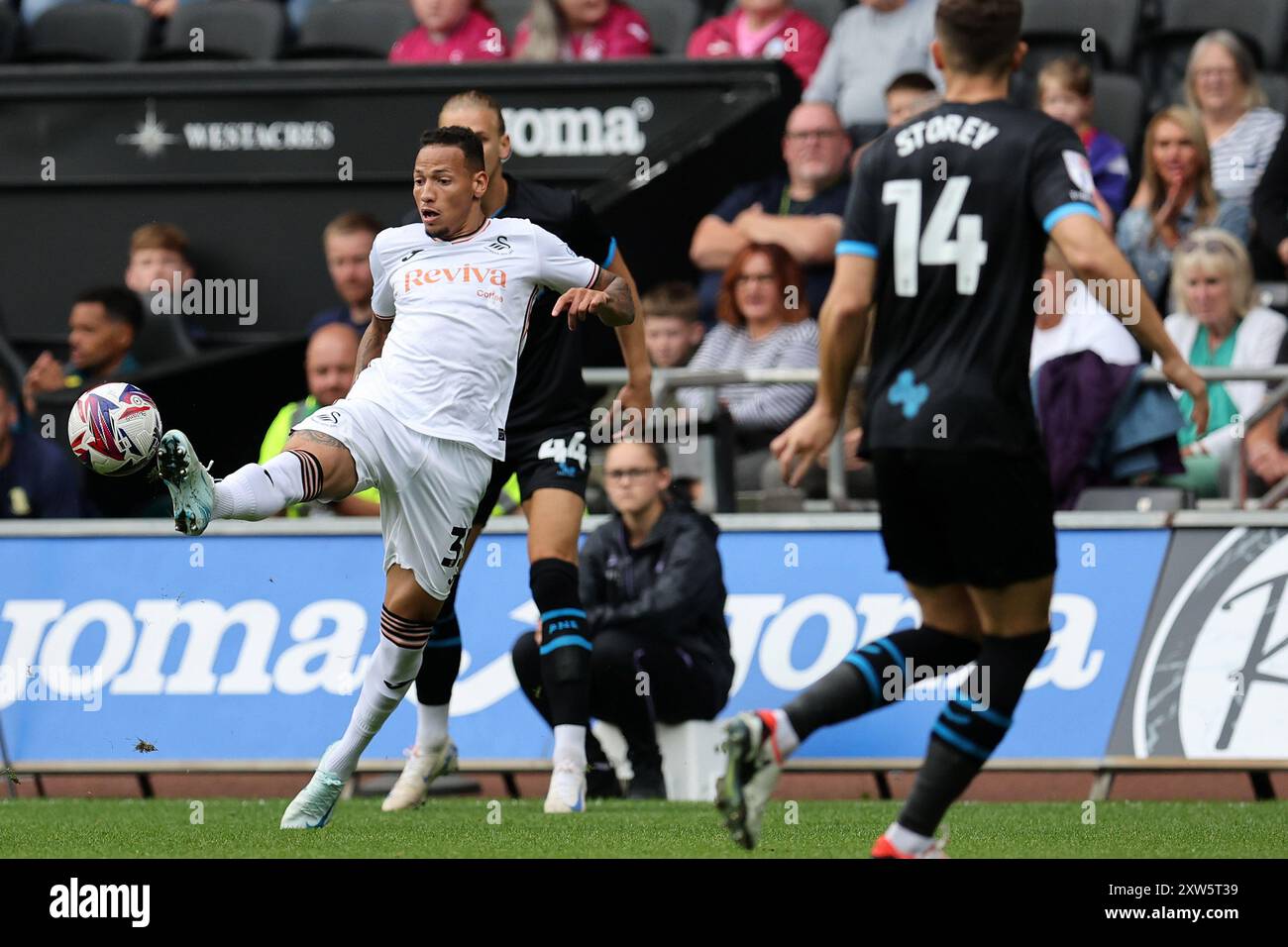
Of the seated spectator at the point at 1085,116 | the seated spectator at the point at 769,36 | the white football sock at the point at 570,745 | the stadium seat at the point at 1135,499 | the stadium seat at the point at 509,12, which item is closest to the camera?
the white football sock at the point at 570,745

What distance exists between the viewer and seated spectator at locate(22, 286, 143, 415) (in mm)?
12148

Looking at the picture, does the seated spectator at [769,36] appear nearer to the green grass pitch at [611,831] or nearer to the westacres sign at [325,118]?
the westacres sign at [325,118]

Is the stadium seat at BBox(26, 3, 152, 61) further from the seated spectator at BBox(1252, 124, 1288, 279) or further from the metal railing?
the seated spectator at BBox(1252, 124, 1288, 279)

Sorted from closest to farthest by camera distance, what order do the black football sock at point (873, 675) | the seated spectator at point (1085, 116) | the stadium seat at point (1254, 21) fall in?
the black football sock at point (873, 675) < the seated spectator at point (1085, 116) < the stadium seat at point (1254, 21)

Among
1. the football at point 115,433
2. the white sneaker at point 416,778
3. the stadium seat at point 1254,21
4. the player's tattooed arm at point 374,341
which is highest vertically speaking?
the stadium seat at point 1254,21

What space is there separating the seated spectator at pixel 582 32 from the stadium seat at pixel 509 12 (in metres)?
0.89

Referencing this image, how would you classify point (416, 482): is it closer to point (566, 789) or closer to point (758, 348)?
point (566, 789)

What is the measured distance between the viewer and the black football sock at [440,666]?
8.73 metres

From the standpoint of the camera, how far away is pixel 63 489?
11.6 meters

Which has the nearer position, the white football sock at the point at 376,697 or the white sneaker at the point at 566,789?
the white football sock at the point at 376,697

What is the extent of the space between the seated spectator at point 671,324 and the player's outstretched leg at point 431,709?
11.5 feet

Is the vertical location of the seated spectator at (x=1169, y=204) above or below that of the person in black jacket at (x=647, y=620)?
above

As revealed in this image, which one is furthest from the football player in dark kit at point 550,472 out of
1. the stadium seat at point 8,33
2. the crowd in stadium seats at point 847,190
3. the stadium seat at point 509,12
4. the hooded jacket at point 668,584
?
the stadium seat at point 8,33

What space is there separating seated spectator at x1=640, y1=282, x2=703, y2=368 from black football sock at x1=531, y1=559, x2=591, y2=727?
3614mm
